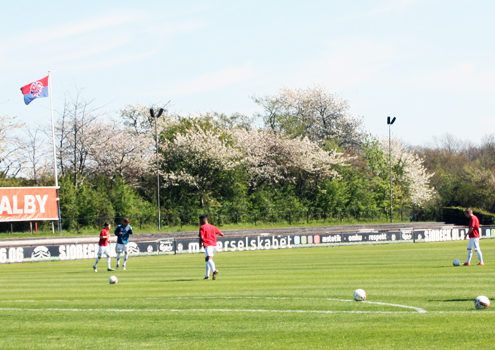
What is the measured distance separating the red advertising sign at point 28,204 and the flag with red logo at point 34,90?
6.05 metres

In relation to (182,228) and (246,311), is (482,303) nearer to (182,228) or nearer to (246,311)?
(246,311)

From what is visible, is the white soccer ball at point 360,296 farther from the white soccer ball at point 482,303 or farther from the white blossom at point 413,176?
the white blossom at point 413,176

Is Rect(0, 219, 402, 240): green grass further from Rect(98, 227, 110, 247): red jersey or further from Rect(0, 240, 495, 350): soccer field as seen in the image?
A: Rect(0, 240, 495, 350): soccer field

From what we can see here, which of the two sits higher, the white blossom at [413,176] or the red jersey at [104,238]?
the white blossom at [413,176]

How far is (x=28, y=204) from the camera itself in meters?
65.0

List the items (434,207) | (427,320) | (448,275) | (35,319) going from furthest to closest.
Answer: (434,207) < (448,275) < (35,319) < (427,320)

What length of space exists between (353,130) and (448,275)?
271 feet

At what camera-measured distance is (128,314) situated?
59.4 ft

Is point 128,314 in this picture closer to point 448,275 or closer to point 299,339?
point 299,339

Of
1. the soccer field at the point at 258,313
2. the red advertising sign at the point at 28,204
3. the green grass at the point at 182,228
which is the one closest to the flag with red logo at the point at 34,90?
the red advertising sign at the point at 28,204

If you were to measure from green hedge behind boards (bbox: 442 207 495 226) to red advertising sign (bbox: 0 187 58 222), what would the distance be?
4244 centimetres

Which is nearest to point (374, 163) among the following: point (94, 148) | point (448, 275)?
point (94, 148)

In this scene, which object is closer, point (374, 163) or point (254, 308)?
point (254, 308)

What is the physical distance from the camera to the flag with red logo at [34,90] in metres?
63.8
